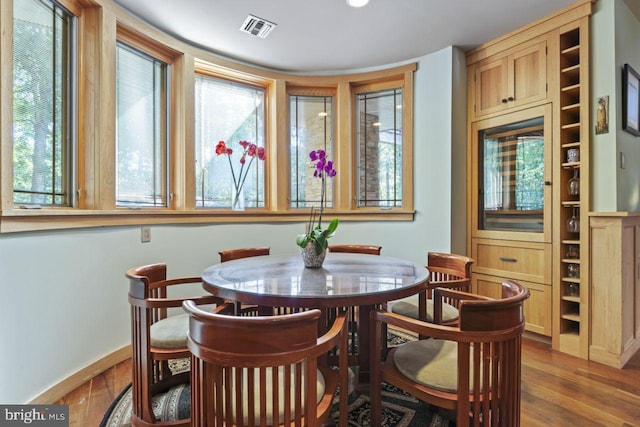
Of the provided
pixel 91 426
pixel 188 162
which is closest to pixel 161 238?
pixel 188 162

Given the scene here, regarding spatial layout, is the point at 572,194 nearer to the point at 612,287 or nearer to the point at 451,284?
the point at 612,287

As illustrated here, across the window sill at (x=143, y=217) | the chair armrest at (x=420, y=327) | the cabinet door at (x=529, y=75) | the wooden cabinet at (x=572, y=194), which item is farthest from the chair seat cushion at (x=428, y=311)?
the cabinet door at (x=529, y=75)

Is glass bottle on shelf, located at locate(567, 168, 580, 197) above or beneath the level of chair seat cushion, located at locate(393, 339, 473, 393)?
above

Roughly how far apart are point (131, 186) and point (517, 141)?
3.28 meters

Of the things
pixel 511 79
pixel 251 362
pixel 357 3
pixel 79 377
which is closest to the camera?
pixel 251 362

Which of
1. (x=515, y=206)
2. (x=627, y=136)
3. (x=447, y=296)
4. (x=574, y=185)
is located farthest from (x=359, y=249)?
(x=627, y=136)

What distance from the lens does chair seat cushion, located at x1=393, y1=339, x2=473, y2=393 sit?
125 centimetres

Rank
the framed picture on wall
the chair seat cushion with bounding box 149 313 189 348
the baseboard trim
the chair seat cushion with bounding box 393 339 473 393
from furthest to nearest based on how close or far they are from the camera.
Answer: the framed picture on wall < the baseboard trim < the chair seat cushion with bounding box 149 313 189 348 < the chair seat cushion with bounding box 393 339 473 393

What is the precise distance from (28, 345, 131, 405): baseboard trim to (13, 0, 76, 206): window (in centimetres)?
107

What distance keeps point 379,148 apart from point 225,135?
5.34 feet

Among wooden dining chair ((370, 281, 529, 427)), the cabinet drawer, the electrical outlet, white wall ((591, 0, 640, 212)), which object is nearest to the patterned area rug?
wooden dining chair ((370, 281, 529, 427))

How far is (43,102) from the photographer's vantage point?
1.99 m

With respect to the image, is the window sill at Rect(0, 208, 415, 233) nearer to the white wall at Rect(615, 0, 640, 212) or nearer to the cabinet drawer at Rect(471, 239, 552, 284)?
the cabinet drawer at Rect(471, 239, 552, 284)

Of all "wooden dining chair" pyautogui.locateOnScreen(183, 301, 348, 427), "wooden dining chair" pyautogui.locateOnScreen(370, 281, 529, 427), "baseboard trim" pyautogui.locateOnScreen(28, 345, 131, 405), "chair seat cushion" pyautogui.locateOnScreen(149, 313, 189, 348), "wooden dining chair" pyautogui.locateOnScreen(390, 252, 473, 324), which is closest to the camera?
"wooden dining chair" pyautogui.locateOnScreen(183, 301, 348, 427)
